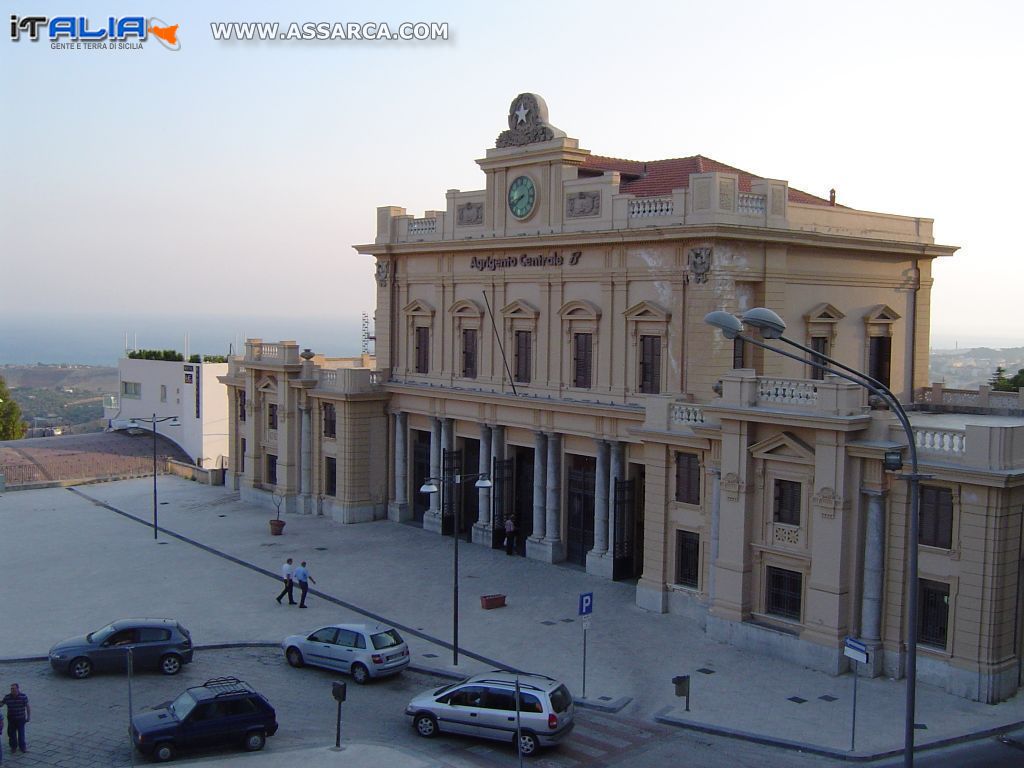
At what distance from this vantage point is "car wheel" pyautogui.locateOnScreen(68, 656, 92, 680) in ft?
91.9

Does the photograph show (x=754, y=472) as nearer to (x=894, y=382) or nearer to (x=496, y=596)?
(x=496, y=596)

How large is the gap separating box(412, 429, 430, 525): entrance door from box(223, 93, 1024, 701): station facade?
0.53 feet

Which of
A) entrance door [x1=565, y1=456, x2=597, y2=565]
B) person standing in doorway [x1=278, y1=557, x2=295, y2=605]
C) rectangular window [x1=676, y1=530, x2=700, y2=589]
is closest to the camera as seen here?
rectangular window [x1=676, y1=530, x2=700, y2=589]

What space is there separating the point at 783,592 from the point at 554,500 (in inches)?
493

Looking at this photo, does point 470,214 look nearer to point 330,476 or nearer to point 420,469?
point 420,469

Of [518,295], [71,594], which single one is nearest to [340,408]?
[518,295]

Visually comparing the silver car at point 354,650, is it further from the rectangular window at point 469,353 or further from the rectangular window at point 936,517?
the rectangular window at point 469,353

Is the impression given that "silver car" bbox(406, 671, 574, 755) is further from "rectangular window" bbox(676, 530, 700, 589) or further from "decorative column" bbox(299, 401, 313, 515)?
"decorative column" bbox(299, 401, 313, 515)

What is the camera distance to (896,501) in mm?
28031

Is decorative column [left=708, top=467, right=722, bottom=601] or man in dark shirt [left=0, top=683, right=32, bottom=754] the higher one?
decorative column [left=708, top=467, right=722, bottom=601]

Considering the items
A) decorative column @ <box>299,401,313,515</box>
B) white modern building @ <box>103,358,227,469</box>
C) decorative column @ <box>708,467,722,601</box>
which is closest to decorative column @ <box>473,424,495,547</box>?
decorative column @ <box>299,401,313,515</box>

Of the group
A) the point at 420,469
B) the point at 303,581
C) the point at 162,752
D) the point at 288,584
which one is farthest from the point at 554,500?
the point at 162,752

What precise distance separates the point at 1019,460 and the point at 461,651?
15721 mm

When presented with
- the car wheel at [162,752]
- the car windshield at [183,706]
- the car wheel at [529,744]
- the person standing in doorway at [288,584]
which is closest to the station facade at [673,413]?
the person standing in doorway at [288,584]
